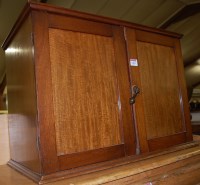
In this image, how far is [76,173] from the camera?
0.69 meters

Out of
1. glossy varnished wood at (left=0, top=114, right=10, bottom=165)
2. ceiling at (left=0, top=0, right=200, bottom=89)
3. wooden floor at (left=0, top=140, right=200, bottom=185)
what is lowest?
wooden floor at (left=0, top=140, right=200, bottom=185)

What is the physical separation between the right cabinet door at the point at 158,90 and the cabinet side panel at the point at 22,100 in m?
0.41

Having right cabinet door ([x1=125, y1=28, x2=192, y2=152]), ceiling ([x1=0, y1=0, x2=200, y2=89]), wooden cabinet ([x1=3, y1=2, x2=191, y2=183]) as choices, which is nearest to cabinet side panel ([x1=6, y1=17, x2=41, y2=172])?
wooden cabinet ([x1=3, y1=2, x2=191, y2=183])

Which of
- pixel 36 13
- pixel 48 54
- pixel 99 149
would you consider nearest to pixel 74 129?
pixel 99 149

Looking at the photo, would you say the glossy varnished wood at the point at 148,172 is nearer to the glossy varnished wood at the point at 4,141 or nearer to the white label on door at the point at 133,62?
the glossy varnished wood at the point at 4,141

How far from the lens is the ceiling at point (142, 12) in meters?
2.36

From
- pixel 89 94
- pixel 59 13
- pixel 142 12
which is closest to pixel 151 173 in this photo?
pixel 89 94

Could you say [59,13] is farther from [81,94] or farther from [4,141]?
[4,141]

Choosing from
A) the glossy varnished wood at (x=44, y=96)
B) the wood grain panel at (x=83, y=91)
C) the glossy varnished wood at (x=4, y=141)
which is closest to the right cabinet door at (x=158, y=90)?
the wood grain panel at (x=83, y=91)

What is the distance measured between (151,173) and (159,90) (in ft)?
1.27

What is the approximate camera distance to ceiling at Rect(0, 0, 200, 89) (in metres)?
2.36

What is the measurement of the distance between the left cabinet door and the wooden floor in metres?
0.07

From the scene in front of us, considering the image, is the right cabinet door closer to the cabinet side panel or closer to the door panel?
the door panel

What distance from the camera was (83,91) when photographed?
0.78 m
